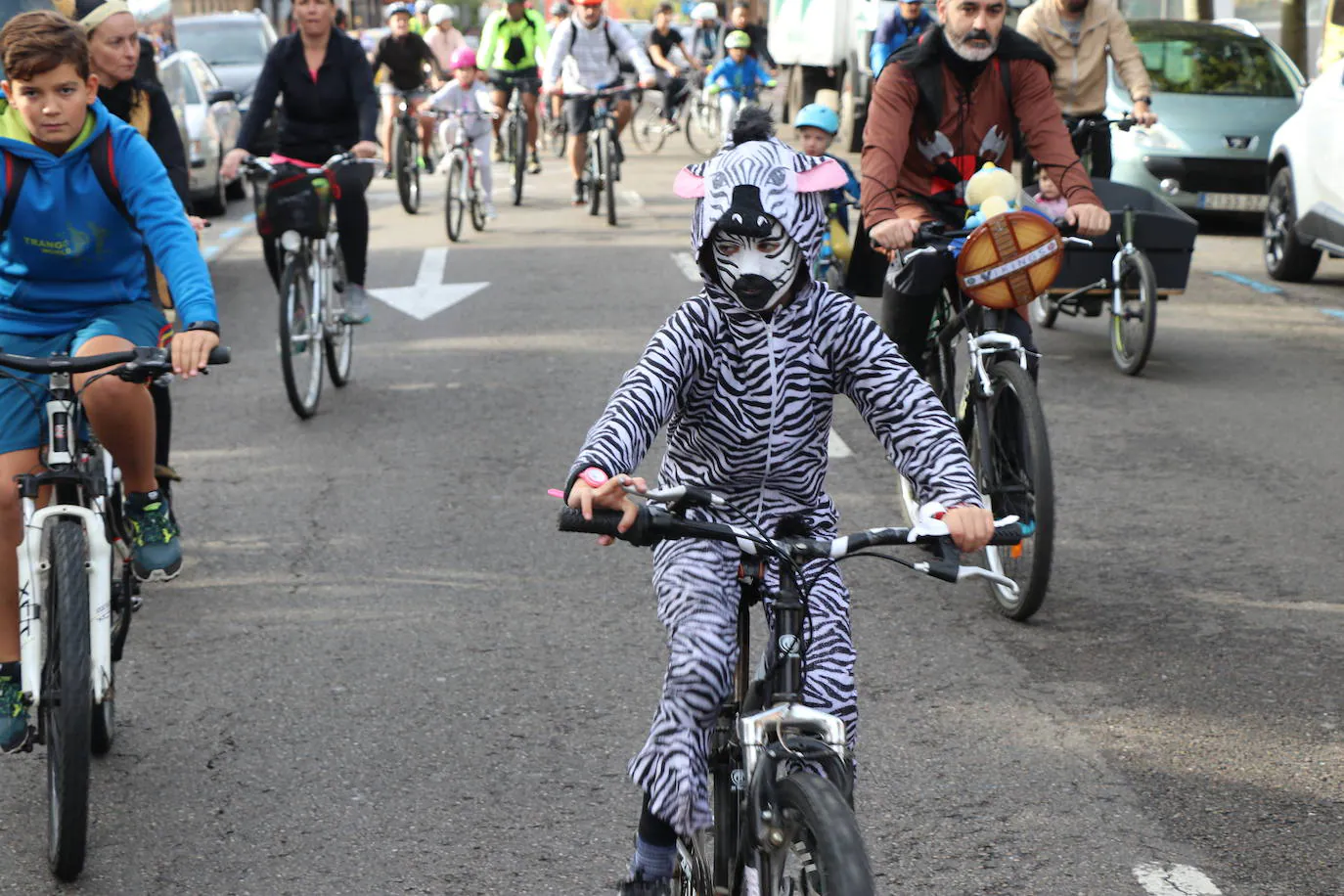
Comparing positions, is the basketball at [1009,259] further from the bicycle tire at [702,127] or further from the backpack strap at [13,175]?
the bicycle tire at [702,127]

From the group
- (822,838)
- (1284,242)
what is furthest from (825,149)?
(822,838)

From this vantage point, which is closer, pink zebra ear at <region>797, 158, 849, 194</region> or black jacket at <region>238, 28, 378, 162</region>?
pink zebra ear at <region>797, 158, 849, 194</region>

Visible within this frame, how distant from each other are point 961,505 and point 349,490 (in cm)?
502

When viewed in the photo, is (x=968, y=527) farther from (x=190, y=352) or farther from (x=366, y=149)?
(x=366, y=149)

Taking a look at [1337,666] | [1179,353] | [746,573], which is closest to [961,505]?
[746,573]

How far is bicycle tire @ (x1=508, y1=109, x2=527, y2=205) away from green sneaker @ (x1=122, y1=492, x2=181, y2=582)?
14.0 meters

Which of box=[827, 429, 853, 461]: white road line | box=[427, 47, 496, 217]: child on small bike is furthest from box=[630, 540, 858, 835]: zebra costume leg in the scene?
box=[427, 47, 496, 217]: child on small bike

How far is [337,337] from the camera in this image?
387 inches

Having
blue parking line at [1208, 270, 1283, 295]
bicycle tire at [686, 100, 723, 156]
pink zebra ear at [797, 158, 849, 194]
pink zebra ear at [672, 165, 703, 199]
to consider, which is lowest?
bicycle tire at [686, 100, 723, 156]

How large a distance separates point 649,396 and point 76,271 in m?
2.17

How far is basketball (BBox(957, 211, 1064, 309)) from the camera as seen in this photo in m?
5.68

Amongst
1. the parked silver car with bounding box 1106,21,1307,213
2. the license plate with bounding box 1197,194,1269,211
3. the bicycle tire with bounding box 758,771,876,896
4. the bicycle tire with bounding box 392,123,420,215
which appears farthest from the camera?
the bicycle tire with bounding box 392,123,420,215

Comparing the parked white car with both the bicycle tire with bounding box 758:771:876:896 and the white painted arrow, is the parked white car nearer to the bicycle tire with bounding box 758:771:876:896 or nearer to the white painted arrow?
the white painted arrow

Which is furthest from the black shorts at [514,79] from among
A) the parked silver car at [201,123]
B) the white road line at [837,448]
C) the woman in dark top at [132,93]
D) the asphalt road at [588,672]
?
the woman in dark top at [132,93]
